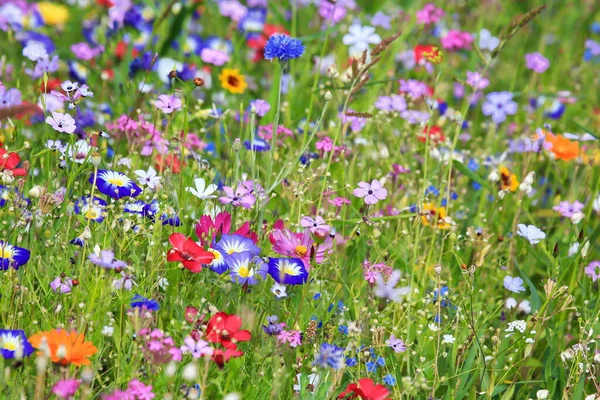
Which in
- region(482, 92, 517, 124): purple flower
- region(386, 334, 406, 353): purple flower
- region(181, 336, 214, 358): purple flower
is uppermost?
region(482, 92, 517, 124): purple flower

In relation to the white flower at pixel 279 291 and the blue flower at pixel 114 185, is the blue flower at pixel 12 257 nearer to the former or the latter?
the blue flower at pixel 114 185

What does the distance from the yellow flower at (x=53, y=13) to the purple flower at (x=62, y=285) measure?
106 inches

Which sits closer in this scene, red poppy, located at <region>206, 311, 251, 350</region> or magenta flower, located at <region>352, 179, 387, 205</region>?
red poppy, located at <region>206, 311, 251, 350</region>

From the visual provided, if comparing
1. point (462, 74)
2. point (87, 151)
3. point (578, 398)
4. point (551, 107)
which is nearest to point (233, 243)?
point (87, 151)

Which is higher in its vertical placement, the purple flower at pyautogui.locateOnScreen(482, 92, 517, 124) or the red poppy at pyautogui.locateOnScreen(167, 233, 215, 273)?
the purple flower at pyautogui.locateOnScreen(482, 92, 517, 124)

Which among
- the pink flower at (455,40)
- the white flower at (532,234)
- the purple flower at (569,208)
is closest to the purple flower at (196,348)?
the white flower at (532,234)

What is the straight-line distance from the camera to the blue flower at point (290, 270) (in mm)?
1992

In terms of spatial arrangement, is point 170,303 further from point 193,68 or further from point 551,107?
point 551,107

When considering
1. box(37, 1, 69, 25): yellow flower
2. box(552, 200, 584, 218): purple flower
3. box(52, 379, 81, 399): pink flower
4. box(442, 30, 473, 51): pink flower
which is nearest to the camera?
box(52, 379, 81, 399): pink flower

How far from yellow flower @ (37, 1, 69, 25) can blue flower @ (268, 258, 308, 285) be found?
279cm

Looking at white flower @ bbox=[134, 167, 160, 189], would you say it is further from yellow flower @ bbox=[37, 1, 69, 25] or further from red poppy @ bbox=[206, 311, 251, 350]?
yellow flower @ bbox=[37, 1, 69, 25]

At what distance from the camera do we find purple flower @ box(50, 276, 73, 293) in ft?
6.24

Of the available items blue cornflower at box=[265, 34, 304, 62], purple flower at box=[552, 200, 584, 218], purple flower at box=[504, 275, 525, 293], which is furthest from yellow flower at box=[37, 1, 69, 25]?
purple flower at box=[504, 275, 525, 293]

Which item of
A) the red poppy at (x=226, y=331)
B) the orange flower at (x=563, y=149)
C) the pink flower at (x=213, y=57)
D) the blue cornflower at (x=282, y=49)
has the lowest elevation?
the red poppy at (x=226, y=331)
